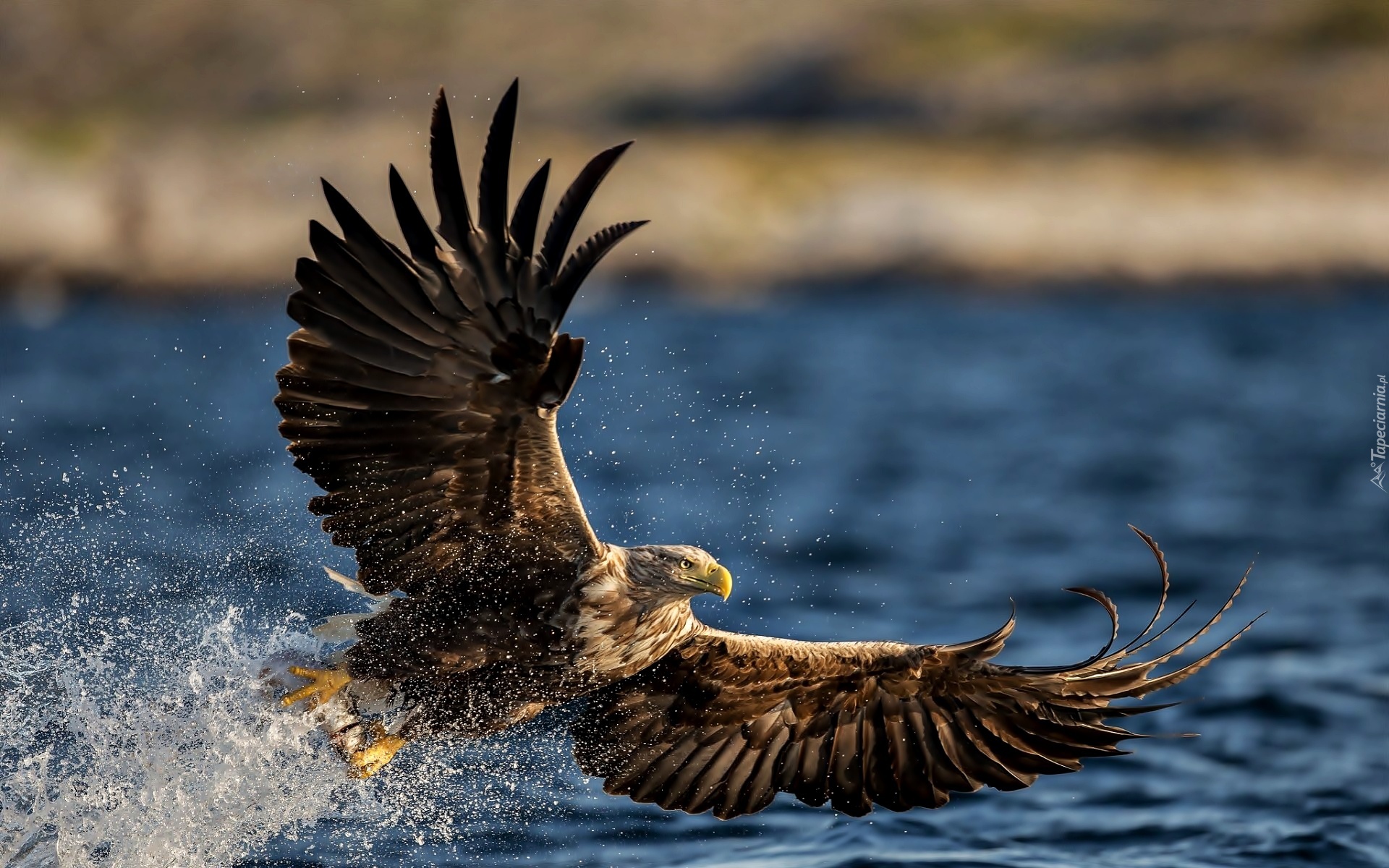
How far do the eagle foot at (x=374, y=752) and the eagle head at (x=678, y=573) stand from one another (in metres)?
1.46

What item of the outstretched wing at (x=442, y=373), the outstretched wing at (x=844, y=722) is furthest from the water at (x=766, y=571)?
the outstretched wing at (x=442, y=373)

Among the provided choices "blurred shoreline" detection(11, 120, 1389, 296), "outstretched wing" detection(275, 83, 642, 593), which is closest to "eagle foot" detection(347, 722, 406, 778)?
"outstretched wing" detection(275, 83, 642, 593)

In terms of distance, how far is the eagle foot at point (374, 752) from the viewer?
6840 millimetres

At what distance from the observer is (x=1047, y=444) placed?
20375 mm

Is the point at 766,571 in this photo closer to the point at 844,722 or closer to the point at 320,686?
the point at 844,722

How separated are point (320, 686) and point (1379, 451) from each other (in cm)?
1658

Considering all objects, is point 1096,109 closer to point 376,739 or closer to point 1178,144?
point 1178,144

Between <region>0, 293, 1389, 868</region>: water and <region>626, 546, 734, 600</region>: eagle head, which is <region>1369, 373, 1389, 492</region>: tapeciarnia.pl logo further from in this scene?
<region>626, 546, 734, 600</region>: eagle head

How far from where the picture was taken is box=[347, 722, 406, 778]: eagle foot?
269 inches

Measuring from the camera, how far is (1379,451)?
19.8 m

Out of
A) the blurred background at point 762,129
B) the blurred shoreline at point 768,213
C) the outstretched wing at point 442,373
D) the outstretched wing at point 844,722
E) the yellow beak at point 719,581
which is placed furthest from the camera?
the blurred background at point 762,129

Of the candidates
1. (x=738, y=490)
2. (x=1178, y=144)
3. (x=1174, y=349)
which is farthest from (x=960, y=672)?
(x=1178, y=144)

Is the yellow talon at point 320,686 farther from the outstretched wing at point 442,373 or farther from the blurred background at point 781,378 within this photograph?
the outstretched wing at point 442,373

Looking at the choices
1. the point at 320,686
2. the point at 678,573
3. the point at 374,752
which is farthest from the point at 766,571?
the point at 678,573
